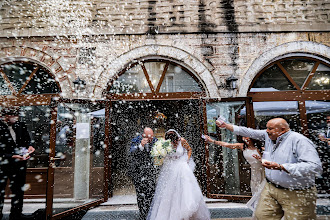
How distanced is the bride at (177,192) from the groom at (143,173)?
0.13 meters

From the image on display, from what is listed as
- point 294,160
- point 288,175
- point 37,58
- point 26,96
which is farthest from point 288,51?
point 26,96

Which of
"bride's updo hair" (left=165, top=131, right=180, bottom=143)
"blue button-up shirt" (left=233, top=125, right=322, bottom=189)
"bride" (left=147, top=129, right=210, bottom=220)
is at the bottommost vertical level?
"bride" (left=147, top=129, right=210, bottom=220)

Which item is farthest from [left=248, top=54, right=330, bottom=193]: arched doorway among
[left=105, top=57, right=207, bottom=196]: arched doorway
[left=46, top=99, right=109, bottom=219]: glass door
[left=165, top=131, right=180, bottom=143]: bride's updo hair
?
[left=46, top=99, right=109, bottom=219]: glass door

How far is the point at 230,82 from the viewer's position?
16.3ft

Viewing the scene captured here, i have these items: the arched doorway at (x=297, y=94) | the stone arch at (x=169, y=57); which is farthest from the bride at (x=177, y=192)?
the arched doorway at (x=297, y=94)

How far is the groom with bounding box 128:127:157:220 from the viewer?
3492 mm

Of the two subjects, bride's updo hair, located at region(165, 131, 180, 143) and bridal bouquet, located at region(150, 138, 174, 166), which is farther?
bride's updo hair, located at region(165, 131, 180, 143)

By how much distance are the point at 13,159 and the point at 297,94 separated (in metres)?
7.31

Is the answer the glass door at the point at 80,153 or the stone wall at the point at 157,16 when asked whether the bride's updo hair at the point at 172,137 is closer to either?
the glass door at the point at 80,153

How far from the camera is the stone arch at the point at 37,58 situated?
4.97m

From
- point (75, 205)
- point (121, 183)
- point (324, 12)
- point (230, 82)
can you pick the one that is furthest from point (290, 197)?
point (324, 12)

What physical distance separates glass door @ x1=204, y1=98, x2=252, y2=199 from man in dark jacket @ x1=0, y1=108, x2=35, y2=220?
4.22 m

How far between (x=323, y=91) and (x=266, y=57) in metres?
1.97

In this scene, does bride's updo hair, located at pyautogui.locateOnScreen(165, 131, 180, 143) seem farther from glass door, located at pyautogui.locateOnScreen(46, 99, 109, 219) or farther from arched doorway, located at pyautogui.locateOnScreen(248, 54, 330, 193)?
arched doorway, located at pyautogui.locateOnScreen(248, 54, 330, 193)
